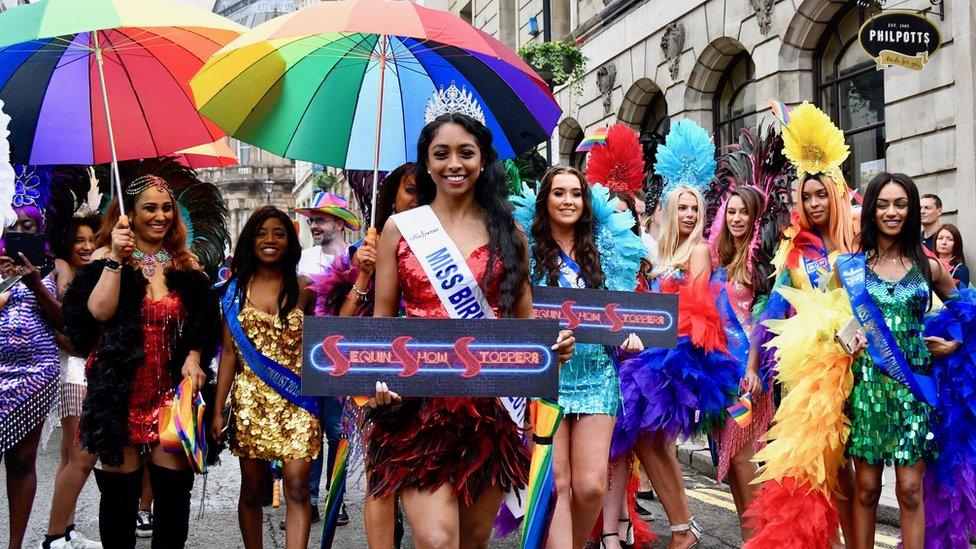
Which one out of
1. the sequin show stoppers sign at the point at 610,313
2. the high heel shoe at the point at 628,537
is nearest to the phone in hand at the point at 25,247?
the sequin show stoppers sign at the point at 610,313

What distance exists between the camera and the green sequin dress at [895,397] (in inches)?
181

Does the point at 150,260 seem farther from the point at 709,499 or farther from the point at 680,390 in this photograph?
the point at 709,499

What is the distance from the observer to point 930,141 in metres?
11.0

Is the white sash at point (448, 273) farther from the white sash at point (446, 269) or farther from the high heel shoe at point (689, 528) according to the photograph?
the high heel shoe at point (689, 528)

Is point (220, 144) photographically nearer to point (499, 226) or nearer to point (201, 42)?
point (201, 42)

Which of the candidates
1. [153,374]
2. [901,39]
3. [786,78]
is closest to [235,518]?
[153,374]

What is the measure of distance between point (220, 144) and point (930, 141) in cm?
732

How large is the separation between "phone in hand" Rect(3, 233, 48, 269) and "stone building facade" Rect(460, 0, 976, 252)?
27.8 ft

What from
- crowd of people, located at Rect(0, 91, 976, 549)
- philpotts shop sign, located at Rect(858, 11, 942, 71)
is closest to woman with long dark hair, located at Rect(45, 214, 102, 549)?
crowd of people, located at Rect(0, 91, 976, 549)

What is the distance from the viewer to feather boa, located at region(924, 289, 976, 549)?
4.60 meters

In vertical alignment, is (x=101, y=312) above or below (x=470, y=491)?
above

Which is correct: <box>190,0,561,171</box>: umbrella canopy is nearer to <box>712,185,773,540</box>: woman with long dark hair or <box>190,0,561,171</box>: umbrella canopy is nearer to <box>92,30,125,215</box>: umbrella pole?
<box>92,30,125,215</box>: umbrella pole

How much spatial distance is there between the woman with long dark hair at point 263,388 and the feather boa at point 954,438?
268 centimetres

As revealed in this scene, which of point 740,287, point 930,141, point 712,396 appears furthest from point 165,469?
point 930,141
